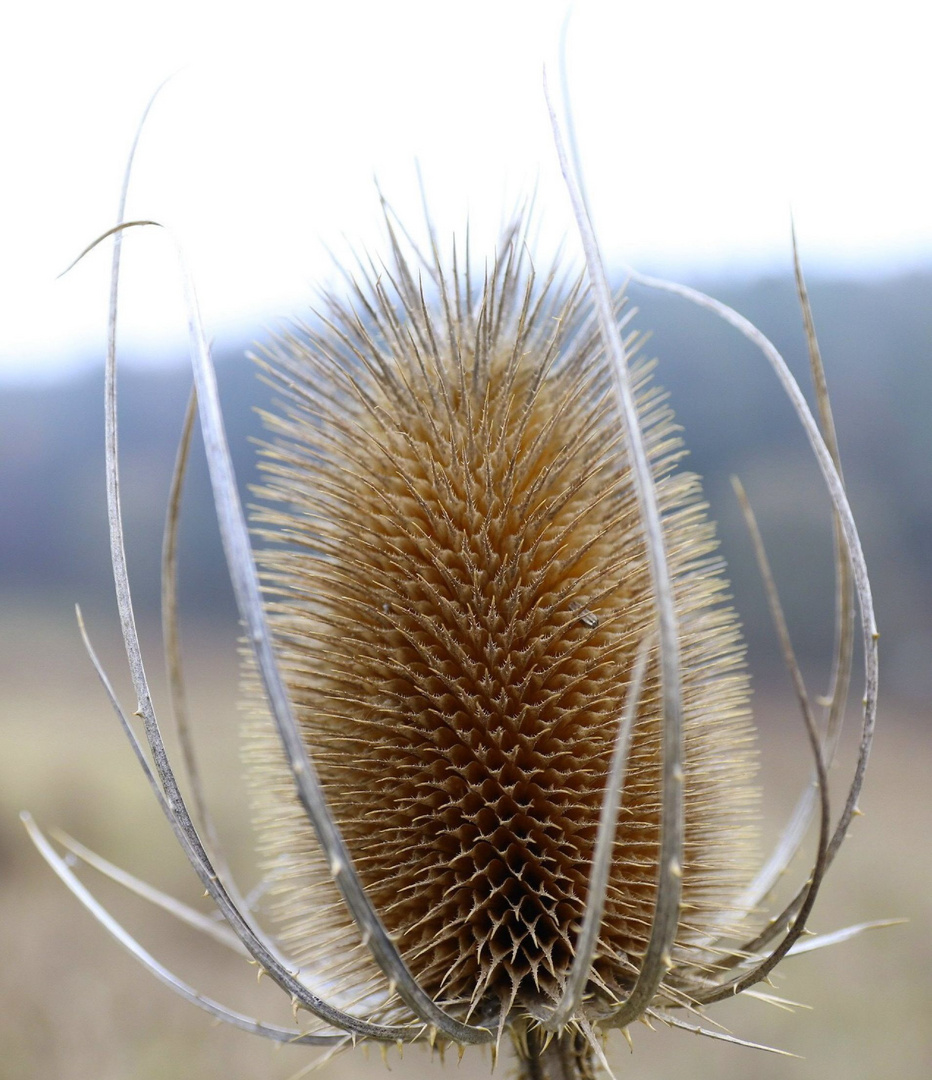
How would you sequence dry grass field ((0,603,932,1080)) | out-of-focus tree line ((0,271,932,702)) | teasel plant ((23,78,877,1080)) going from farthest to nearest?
out-of-focus tree line ((0,271,932,702)) → dry grass field ((0,603,932,1080)) → teasel plant ((23,78,877,1080))


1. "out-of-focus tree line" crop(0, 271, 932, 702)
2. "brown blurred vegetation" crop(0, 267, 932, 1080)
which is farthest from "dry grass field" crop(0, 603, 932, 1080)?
"out-of-focus tree line" crop(0, 271, 932, 702)

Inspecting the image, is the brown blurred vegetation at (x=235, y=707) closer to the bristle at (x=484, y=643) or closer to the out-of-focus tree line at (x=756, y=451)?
the out-of-focus tree line at (x=756, y=451)

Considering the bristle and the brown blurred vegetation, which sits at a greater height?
the bristle

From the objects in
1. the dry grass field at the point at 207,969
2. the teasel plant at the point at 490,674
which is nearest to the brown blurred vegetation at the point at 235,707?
the dry grass field at the point at 207,969

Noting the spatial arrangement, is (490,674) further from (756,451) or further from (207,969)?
(756,451)

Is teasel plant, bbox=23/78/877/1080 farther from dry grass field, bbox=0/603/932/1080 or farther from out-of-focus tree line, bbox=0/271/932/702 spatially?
out-of-focus tree line, bbox=0/271/932/702

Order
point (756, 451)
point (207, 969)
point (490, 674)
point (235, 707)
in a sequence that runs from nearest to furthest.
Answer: point (490, 674)
point (207, 969)
point (235, 707)
point (756, 451)

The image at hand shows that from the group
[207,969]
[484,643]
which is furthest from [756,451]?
[484,643]
